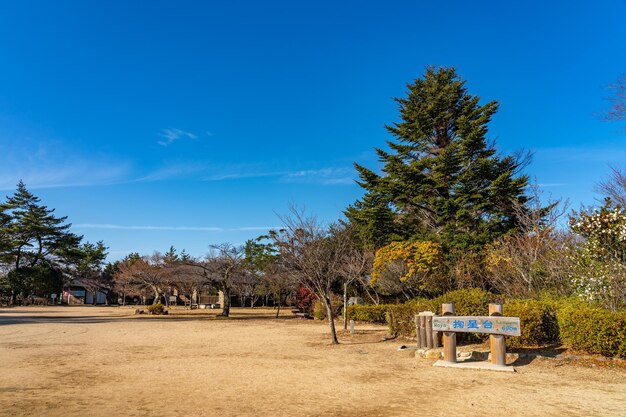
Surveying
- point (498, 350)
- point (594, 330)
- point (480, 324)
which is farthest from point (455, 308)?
point (594, 330)

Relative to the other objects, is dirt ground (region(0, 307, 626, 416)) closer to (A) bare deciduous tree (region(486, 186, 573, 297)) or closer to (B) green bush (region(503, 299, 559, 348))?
(B) green bush (region(503, 299, 559, 348))

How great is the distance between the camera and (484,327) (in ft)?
28.1

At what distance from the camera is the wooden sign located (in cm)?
826

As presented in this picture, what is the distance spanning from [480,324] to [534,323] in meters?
2.08

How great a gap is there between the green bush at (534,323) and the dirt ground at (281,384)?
1150 mm

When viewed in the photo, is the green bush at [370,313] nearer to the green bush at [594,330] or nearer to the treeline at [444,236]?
the treeline at [444,236]

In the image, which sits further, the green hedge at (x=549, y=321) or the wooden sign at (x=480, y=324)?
the wooden sign at (x=480, y=324)

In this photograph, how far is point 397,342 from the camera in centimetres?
1291

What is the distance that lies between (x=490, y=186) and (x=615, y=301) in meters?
11.1

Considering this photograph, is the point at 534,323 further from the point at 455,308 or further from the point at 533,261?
the point at 533,261

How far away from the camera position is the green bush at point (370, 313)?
20284mm

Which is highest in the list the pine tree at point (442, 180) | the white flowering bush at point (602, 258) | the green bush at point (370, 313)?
the pine tree at point (442, 180)

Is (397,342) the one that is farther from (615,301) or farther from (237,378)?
(237,378)

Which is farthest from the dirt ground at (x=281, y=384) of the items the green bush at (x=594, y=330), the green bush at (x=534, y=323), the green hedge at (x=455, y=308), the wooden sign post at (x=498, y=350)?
the green hedge at (x=455, y=308)
